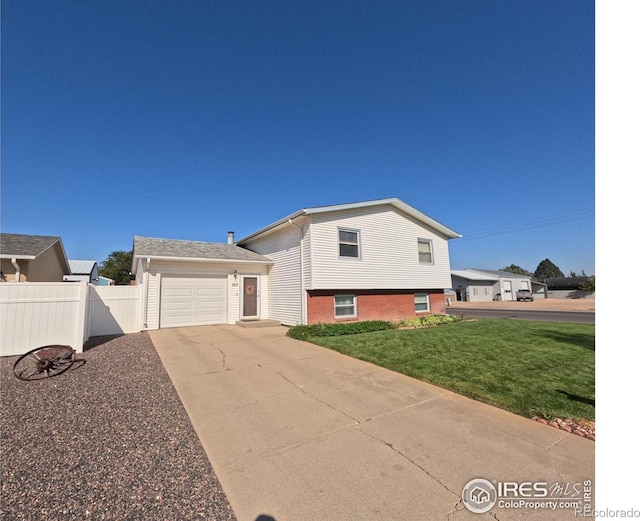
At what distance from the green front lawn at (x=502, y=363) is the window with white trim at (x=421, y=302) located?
5.04 meters

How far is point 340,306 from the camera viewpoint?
42.5 ft

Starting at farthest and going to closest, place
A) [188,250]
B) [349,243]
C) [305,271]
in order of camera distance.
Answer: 1. [188,250]
2. [349,243]
3. [305,271]

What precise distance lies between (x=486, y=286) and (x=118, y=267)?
57.0 m

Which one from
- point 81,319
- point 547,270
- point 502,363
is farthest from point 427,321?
point 547,270

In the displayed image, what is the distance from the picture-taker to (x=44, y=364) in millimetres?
5793

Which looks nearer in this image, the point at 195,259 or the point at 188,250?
the point at 195,259

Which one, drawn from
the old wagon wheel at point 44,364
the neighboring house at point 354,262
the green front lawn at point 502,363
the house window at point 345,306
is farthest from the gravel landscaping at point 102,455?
the house window at point 345,306

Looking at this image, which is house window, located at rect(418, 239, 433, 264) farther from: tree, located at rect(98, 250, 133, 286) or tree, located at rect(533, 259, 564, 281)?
tree, located at rect(533, 259, 564, 281)

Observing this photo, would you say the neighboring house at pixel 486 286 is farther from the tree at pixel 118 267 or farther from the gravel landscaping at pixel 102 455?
the tree at pixel 118 267

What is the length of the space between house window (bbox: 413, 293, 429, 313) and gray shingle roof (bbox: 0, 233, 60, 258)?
55.8 feet

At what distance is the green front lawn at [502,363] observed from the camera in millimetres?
4316

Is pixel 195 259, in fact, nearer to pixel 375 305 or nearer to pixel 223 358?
pixel 223 358
